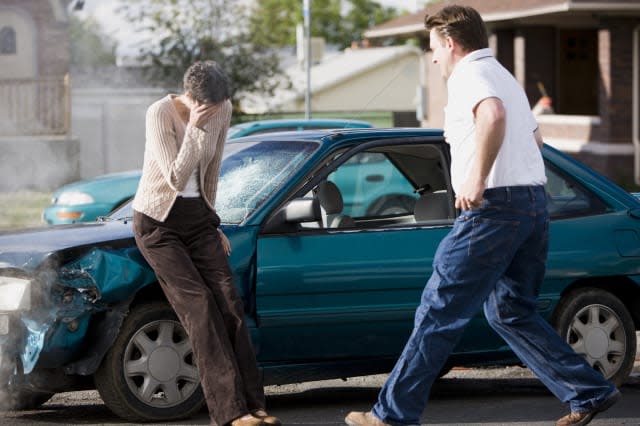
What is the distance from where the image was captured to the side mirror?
659 cm

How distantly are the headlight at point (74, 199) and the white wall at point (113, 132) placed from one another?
47.4 feet

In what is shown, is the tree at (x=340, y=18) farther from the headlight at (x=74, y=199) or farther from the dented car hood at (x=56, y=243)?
the dented car hood at (x=56, y=243)

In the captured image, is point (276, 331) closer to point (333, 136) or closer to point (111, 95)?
point (333, 136)

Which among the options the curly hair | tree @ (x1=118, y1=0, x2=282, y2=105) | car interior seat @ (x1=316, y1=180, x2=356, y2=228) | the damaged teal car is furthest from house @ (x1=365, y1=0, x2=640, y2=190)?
the curly hair

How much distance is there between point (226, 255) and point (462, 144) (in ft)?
4.40

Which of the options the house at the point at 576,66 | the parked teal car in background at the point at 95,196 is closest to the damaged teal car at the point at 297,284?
the parked teal car in background at the point at 95,196

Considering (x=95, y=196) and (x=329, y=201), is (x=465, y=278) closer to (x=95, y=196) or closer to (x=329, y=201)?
(x=329, y=201)

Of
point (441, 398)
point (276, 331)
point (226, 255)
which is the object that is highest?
point (226, 255)

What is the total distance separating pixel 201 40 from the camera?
2841 cm

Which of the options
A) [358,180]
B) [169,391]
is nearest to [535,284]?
[169,391]

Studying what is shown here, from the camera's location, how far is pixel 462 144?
223 inches

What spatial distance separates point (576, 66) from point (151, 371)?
21.9 m

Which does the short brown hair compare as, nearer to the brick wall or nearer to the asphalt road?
the asphalt road

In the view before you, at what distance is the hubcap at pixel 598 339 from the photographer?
7238mm
